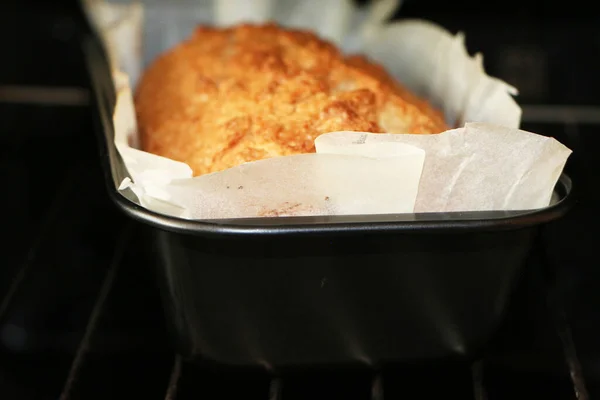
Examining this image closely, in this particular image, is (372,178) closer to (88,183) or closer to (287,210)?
(287,210)

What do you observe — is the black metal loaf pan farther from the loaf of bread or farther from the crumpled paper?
the loaf of bread

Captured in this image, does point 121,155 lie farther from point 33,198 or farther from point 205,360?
point 33,198

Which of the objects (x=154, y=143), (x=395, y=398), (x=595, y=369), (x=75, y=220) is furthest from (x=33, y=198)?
(x=595, y=369)

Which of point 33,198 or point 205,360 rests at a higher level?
point 33,198

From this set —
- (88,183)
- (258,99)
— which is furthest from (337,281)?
(88,183)

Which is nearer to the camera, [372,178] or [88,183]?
[372,178]

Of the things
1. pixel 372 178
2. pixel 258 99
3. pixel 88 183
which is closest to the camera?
pixel 372 178

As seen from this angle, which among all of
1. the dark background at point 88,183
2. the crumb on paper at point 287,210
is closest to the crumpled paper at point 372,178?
the crumb on paper at point 287,210
